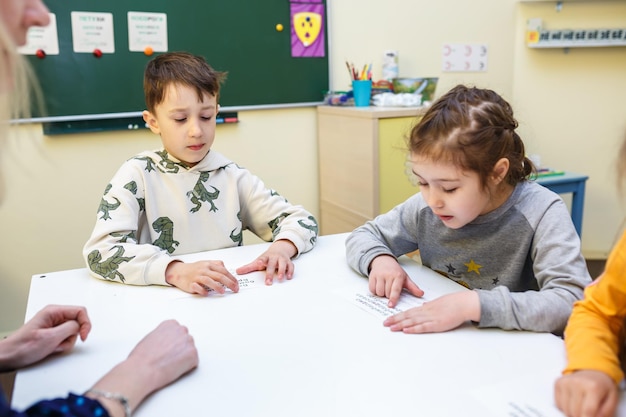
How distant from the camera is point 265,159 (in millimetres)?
2830

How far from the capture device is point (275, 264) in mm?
1209

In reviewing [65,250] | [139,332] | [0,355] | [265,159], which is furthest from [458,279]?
[65,250]

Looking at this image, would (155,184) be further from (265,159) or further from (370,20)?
(370,20)

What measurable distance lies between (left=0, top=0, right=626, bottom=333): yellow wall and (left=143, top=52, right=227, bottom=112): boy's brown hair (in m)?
1.05

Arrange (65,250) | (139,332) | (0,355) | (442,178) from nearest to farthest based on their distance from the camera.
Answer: (0,355), (139,332), (442,178), (65,250)

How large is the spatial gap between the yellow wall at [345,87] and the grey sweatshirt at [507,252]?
5.21ft

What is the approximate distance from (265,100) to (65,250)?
46.0 inches

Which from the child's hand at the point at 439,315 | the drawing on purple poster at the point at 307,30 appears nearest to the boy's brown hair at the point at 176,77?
the child's hand at the point at 439,315

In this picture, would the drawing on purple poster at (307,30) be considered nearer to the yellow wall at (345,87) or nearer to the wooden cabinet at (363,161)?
the yellow wall at (345,87)

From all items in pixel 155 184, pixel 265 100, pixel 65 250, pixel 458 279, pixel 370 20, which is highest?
pixel 370 20

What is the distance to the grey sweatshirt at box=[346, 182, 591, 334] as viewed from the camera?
0.90 m

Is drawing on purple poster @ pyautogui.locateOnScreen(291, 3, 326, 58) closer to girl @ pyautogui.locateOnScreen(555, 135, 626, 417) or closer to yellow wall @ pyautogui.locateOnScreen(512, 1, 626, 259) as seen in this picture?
yellow wall @ pyautogui.locateOnScreen(512, 1, 626, 259)

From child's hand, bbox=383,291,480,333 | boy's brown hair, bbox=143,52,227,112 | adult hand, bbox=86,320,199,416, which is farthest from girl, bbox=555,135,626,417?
boy's brown hair, bbox=143,52,227,112

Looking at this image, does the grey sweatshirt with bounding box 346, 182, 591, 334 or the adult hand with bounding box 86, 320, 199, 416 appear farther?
the grey sweatshirt with bounding box 346, 182, 591, 334
